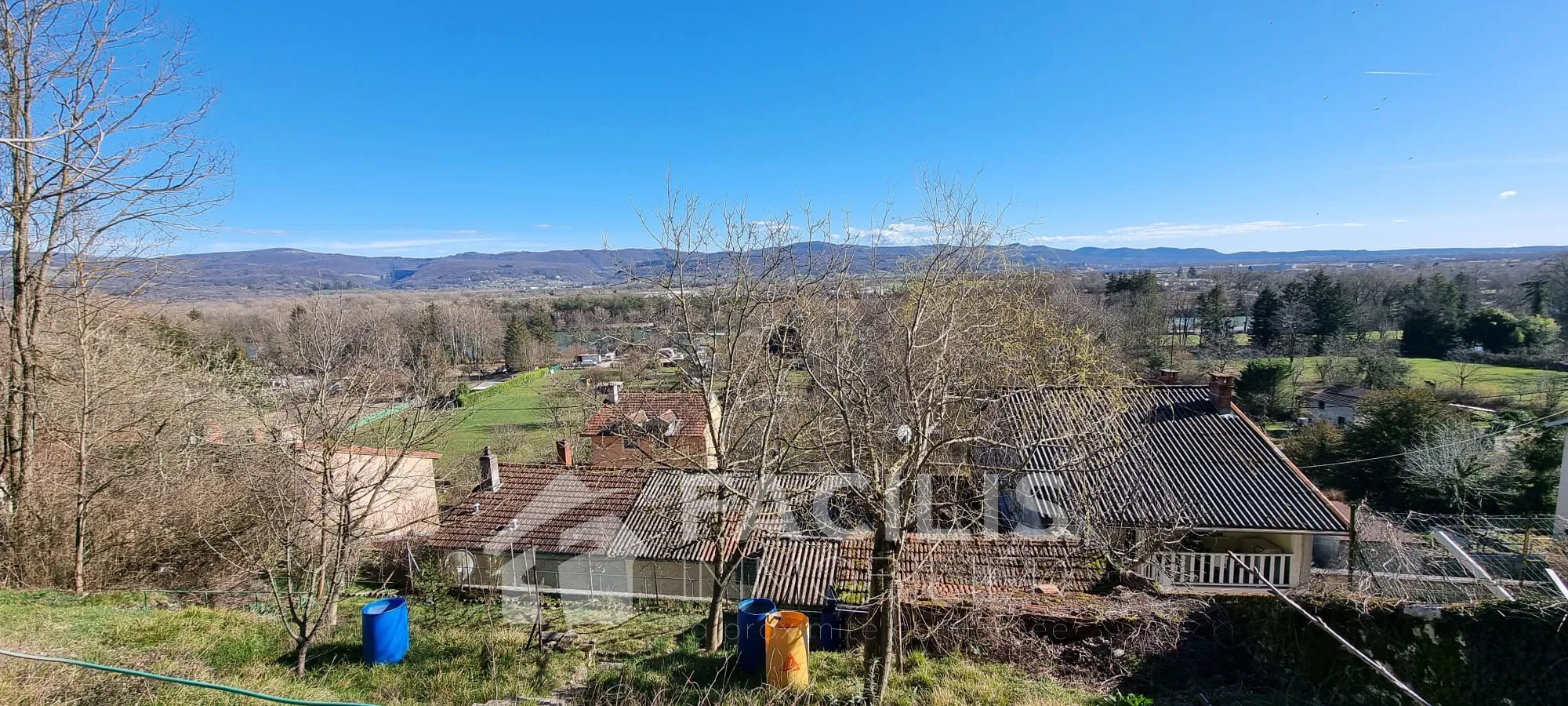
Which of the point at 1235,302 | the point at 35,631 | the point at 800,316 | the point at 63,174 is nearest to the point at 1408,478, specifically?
the point at 800,316

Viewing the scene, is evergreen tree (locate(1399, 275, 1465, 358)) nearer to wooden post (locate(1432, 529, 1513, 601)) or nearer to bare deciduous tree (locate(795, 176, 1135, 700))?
bare deciduous tree (locate(795, 176, 1135, 700))

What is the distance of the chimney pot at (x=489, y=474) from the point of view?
14.0 meters

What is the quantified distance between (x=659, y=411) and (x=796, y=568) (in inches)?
397

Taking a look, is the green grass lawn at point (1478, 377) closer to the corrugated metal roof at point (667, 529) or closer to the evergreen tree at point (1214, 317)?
the evergreen tree at point (1214, 317)

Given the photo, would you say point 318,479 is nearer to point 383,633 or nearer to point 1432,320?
point 383,633

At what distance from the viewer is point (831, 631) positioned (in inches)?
307

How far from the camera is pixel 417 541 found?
1269 centimetres

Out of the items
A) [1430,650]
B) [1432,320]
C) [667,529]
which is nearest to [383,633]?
[667,529]

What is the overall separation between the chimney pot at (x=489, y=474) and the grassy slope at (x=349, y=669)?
6761mm

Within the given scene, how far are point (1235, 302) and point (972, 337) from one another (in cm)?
3810

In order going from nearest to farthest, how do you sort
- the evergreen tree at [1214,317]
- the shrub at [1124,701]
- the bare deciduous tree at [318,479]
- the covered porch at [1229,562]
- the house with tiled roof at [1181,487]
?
the shrub at [1124,701]
the bare deciduous tree at [318,479]
the covered porch at [1229,562]
the house with tiled roof at [1181,487]
the evergreen tree at [1214,317]

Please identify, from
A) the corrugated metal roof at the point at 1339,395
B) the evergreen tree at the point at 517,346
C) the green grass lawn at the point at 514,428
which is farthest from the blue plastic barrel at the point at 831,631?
the evergreen tree at the point at 517,346

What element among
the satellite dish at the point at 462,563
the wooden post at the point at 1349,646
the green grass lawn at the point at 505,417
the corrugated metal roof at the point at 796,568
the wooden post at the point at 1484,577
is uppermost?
the wooden post at the point at 1349,646

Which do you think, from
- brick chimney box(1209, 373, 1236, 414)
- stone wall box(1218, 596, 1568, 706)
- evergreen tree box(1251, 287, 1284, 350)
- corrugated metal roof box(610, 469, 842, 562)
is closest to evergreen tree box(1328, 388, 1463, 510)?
brick chimney box(1209, 373, 1236, 414)
